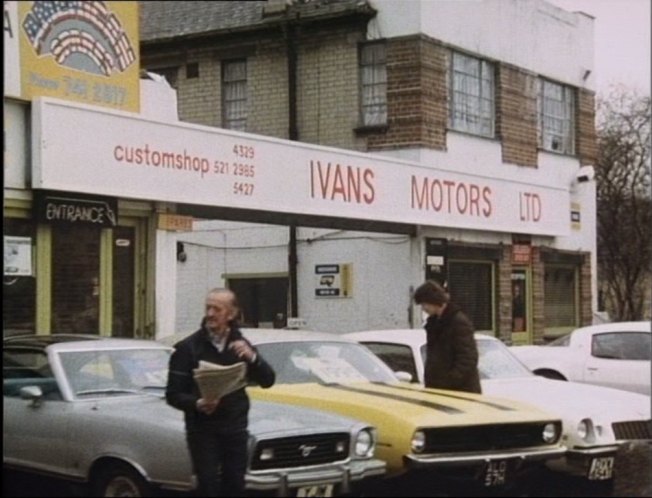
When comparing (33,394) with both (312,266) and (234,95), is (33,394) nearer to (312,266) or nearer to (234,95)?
(312,266)

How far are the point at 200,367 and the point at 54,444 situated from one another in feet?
4.55

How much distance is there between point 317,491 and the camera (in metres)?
6.45

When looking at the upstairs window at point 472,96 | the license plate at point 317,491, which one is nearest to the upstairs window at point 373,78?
the upstairs window at point 472,96

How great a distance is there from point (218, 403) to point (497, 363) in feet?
13.4

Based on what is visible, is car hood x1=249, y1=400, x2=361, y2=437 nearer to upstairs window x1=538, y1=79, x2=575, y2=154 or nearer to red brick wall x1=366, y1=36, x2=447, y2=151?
red brick wall x1=366, y1=36, x2=447, y2=151

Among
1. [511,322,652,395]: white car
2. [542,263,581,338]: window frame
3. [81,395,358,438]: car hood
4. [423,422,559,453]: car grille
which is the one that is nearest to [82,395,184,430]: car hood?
[81,395,358,438]: car hood

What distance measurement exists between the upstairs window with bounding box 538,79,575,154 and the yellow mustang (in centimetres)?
309

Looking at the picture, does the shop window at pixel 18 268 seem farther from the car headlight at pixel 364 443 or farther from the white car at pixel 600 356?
the white car at pixel 600 356

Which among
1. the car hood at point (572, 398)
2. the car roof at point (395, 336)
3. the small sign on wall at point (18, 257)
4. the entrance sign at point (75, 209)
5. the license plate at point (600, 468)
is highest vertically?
the entrance sign at point (75, 209)

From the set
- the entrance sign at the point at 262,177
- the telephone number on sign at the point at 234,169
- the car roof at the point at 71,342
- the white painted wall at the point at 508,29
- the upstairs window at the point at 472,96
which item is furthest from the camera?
the upstairs window at the point at 472,96

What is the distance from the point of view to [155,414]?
657 centimetres

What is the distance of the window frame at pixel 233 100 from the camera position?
346 inches

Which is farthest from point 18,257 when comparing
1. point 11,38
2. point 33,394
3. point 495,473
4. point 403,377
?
point 495,473

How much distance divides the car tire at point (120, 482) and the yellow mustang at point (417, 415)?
1111 mm
